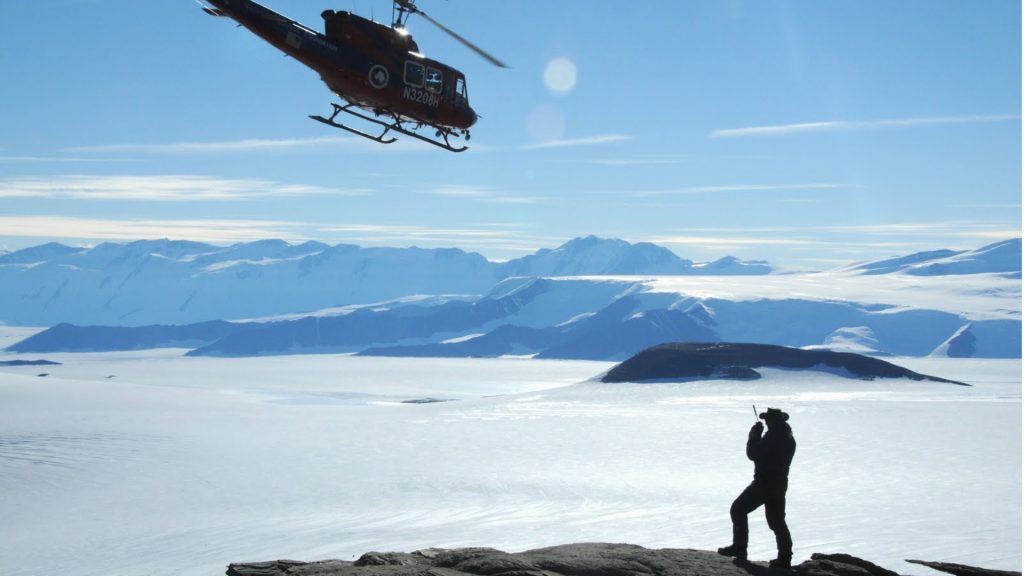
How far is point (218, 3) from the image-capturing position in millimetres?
20688

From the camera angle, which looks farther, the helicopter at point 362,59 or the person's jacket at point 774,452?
the helicopter at point 362,59

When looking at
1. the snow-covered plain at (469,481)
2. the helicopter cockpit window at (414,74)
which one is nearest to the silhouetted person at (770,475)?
the snow-covered plain at (469,481)

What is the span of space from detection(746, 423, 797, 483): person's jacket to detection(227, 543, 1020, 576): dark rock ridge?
3.78ft

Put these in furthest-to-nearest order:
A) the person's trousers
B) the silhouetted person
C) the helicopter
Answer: the helicopter < the silhouetted person < the person's trousers

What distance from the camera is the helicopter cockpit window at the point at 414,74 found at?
21938 mm

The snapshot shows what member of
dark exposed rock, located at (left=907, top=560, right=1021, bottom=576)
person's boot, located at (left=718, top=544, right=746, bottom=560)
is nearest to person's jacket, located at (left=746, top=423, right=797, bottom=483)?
person's boot, located at (left=718, top=544, right=746, bottom=560)

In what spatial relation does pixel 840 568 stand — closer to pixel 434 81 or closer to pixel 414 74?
pixel 414 74

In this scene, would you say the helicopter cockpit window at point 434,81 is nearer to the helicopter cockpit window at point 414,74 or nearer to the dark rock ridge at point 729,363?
the helicopter cockpit window at point 414,74

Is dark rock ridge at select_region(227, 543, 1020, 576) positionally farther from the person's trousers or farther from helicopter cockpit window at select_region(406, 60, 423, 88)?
helicopter cockpit window at select_region(406, 60, 423, 88)

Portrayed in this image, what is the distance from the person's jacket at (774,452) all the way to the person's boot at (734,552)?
939mm

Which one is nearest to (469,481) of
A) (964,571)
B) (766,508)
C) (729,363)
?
(766,508)

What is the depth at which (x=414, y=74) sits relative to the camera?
2205 centimetres

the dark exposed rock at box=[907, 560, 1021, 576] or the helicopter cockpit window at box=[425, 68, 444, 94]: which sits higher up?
the helicopter cockpit window at box=[425, 68, 444, 94]

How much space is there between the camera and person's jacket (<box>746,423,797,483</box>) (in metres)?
11.6
